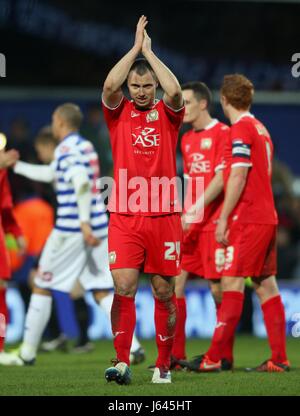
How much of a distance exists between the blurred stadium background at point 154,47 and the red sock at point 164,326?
8075mm

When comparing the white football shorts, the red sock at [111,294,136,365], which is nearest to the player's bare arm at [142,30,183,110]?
the red sock at [111,294,136,365]

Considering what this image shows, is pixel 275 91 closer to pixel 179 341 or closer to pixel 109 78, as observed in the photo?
pixel 179 341

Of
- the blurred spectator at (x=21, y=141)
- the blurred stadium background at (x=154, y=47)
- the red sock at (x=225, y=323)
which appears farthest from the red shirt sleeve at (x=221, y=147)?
the blurred stadium background at (x=154, y=47)

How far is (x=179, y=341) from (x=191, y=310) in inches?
172

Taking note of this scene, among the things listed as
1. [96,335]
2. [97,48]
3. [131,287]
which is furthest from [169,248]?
[97,48]

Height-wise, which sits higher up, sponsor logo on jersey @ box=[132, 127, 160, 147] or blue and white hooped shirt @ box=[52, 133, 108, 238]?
sponsor logo on jersey @ box=[132, 127, 160, 147]

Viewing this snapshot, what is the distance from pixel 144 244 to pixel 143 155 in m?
0.60

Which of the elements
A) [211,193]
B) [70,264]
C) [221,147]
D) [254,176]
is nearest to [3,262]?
[70,264]

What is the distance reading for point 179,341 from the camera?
8.96 meters

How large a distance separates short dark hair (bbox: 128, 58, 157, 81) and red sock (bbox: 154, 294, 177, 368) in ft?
5.06

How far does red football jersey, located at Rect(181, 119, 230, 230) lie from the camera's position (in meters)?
9.07

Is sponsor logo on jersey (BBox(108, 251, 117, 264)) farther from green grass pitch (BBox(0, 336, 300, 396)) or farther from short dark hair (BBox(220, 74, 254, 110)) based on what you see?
short dark hair (BBox(220, 74, 254, 110))

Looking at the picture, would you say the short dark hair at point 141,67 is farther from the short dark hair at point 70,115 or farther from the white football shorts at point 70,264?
the white football shorts at point 70,264

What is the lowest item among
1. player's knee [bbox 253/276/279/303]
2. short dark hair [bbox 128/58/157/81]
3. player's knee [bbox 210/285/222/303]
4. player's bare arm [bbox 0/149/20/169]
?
player's knee [bbox 210/285/222/303]
